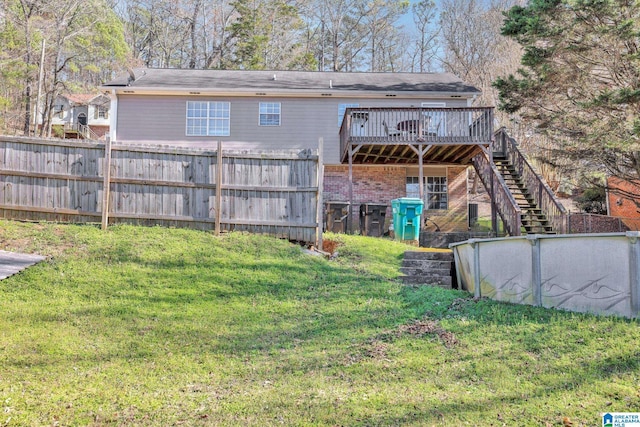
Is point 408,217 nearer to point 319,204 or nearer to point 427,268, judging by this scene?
point 427,268

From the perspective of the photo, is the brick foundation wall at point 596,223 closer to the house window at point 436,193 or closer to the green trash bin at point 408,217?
the house window at point 436,193

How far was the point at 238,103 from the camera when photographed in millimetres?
15867

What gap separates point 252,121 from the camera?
52.0 feet

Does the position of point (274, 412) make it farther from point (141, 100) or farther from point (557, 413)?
point (141, 100)

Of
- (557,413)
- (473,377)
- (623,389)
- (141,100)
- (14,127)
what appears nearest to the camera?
(557,413)

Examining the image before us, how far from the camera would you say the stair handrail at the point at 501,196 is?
423 inches

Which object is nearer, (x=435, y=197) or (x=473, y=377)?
(x=473, y=377)

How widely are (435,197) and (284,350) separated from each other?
1302 centimetres

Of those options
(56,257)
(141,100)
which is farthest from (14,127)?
(56,257)

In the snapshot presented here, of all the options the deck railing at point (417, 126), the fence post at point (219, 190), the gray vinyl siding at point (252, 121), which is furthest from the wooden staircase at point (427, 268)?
the gray vinyl siding at point (252, 121)

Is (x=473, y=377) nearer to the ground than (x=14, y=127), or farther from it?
nearer to the ground

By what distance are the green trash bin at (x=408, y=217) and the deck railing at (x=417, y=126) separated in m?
2.32

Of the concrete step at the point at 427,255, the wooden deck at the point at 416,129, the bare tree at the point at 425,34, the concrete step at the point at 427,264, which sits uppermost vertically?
the bare tree at the point at 425,34

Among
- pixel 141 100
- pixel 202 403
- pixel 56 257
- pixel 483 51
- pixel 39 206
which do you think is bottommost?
pixel 202 403
